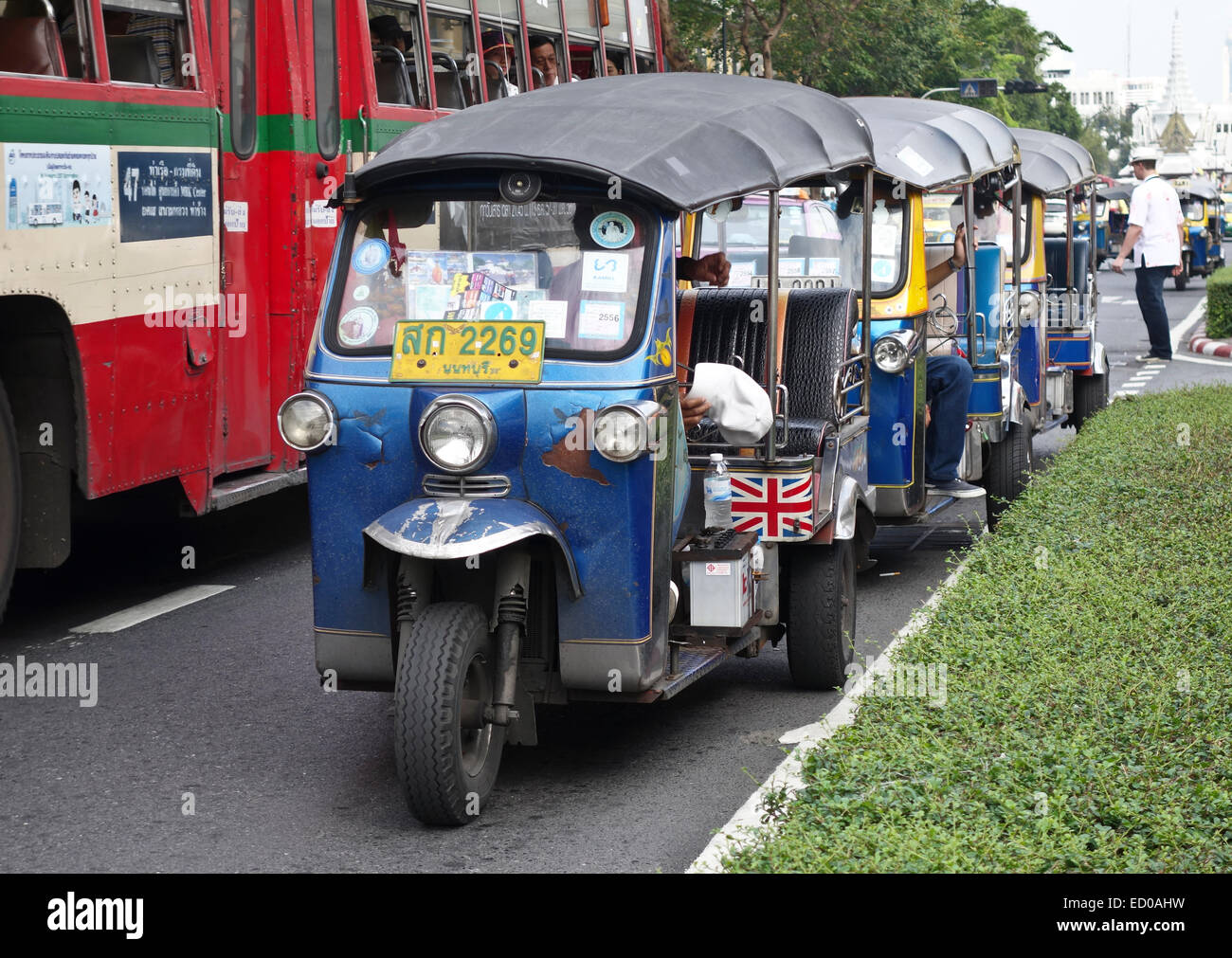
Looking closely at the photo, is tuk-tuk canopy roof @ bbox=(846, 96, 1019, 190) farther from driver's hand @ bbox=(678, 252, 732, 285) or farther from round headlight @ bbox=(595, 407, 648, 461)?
round headlight @ bbox=(595, 407, 648, 461)

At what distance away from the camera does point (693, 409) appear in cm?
604

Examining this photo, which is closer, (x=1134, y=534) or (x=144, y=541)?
(x=1134, y=534)

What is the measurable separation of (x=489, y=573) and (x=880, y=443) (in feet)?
10.8

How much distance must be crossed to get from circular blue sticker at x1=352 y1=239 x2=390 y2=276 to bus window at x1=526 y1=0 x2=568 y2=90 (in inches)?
240

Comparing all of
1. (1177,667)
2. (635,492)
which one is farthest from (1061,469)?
(635,492)

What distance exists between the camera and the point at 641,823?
5.29m

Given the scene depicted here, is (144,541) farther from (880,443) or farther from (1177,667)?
(1177,667)

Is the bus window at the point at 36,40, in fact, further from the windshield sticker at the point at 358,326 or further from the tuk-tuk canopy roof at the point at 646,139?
the windshield sticker at the point at 358,326

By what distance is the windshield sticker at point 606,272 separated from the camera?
18.0 feet

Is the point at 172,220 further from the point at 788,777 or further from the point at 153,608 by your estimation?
the point at 788,777

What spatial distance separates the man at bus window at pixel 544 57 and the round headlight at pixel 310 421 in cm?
664

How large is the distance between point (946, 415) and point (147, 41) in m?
4.29

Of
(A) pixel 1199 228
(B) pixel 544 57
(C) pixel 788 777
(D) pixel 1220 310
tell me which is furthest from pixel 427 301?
(A) pixel 1199 228

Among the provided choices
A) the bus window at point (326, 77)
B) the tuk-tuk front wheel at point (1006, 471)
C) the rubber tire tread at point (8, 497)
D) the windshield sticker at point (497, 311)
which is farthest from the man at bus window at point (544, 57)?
the windshield sticker at point (497, 311)
